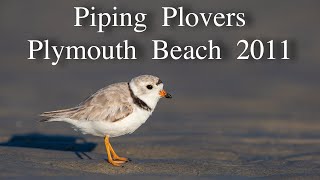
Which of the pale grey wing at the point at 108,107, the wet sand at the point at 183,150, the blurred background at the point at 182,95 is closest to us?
the wet sand at the point at 183,150

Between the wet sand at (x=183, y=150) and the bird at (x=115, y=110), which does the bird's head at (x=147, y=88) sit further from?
the wet sand at (x=183, y=150)

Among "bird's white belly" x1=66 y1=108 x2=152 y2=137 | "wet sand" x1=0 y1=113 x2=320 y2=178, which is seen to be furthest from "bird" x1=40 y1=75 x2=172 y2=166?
"wet sand" x1=0 y1=113 x2=320 y2=178

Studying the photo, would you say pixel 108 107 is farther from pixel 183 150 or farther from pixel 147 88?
pixel 183 150

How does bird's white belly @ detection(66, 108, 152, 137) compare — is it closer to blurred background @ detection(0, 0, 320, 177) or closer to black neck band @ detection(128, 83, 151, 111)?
black neck band @ detection(128, 83, 151, 111)

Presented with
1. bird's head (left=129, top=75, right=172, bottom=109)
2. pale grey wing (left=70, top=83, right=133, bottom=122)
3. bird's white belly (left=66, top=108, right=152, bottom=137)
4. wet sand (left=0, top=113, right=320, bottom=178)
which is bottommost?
wet sand (left=0, top=113, right=320, bottom=178)

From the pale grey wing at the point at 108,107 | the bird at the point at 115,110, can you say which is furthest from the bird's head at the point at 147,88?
the pale grey wing at the point at 108,107

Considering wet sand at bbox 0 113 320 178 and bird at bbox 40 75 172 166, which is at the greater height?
bird at bbox 40 75 172 166

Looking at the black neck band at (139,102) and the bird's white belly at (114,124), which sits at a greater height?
the black neck band at (139,102)

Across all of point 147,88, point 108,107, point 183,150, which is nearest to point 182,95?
point 183,150
